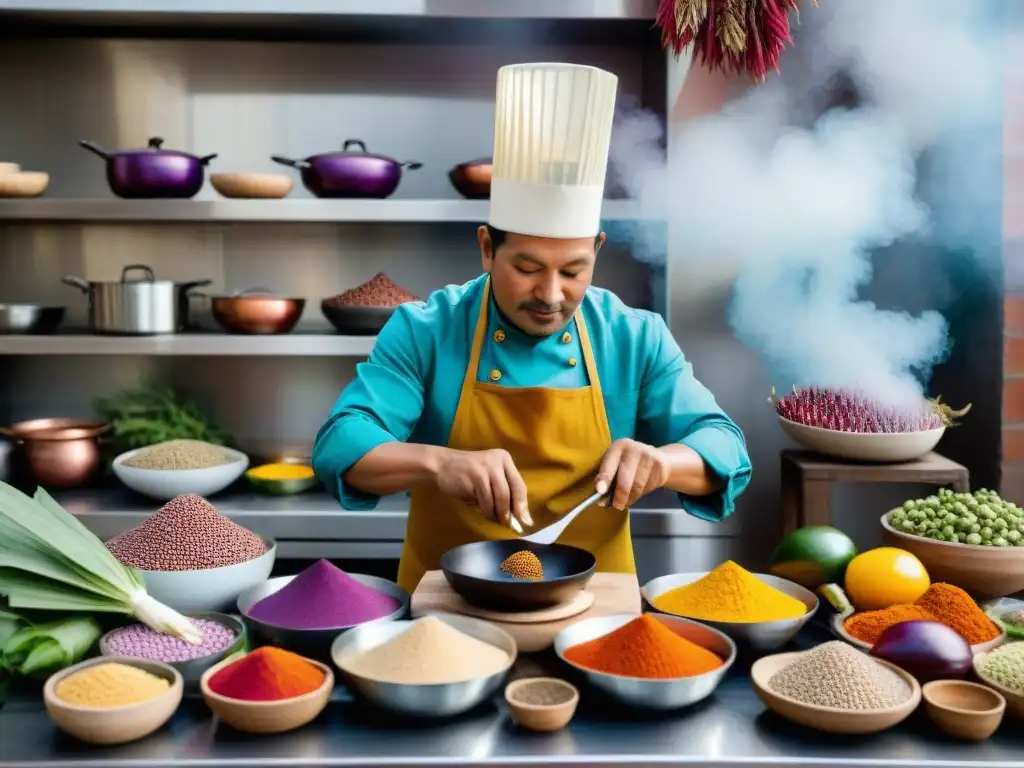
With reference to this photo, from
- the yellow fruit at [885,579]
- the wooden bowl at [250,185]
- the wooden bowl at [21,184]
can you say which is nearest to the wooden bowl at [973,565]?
the yellow fruit at [885,579]

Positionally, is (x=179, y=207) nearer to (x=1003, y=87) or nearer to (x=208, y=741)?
(x=208, y=741)

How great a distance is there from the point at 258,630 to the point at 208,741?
0.79ft

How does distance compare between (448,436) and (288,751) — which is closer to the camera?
(288,751)

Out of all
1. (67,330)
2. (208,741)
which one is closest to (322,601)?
(208,741)

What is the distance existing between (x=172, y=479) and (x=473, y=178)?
137 cm

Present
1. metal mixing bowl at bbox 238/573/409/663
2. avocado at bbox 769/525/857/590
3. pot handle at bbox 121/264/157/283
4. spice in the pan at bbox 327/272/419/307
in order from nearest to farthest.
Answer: metal mixing bowl at bbox 238/573/409/663
avocado at bbox 769/525/857/590
spice in the pan at bbox 327/272/419/307
pot handle at bbox 121/264/157/283

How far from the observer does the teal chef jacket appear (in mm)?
1897

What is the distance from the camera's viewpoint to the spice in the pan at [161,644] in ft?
4.24

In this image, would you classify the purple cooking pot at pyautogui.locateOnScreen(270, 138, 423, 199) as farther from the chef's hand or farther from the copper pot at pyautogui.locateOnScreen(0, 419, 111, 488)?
the chef's hand

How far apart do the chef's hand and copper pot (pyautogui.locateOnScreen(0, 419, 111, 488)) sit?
2.08 m

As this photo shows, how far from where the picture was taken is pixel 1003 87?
2793 mm

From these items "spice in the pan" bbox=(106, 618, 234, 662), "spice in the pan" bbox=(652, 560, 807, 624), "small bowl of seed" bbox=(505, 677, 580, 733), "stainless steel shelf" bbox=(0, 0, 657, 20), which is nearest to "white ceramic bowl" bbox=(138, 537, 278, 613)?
"spice in the pan" bbox=(106, 618, 234, 662)

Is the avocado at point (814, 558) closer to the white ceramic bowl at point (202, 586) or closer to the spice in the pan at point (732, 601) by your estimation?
the spice in the pan at point (732, 601)

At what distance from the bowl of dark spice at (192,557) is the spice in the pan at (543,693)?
554mm
